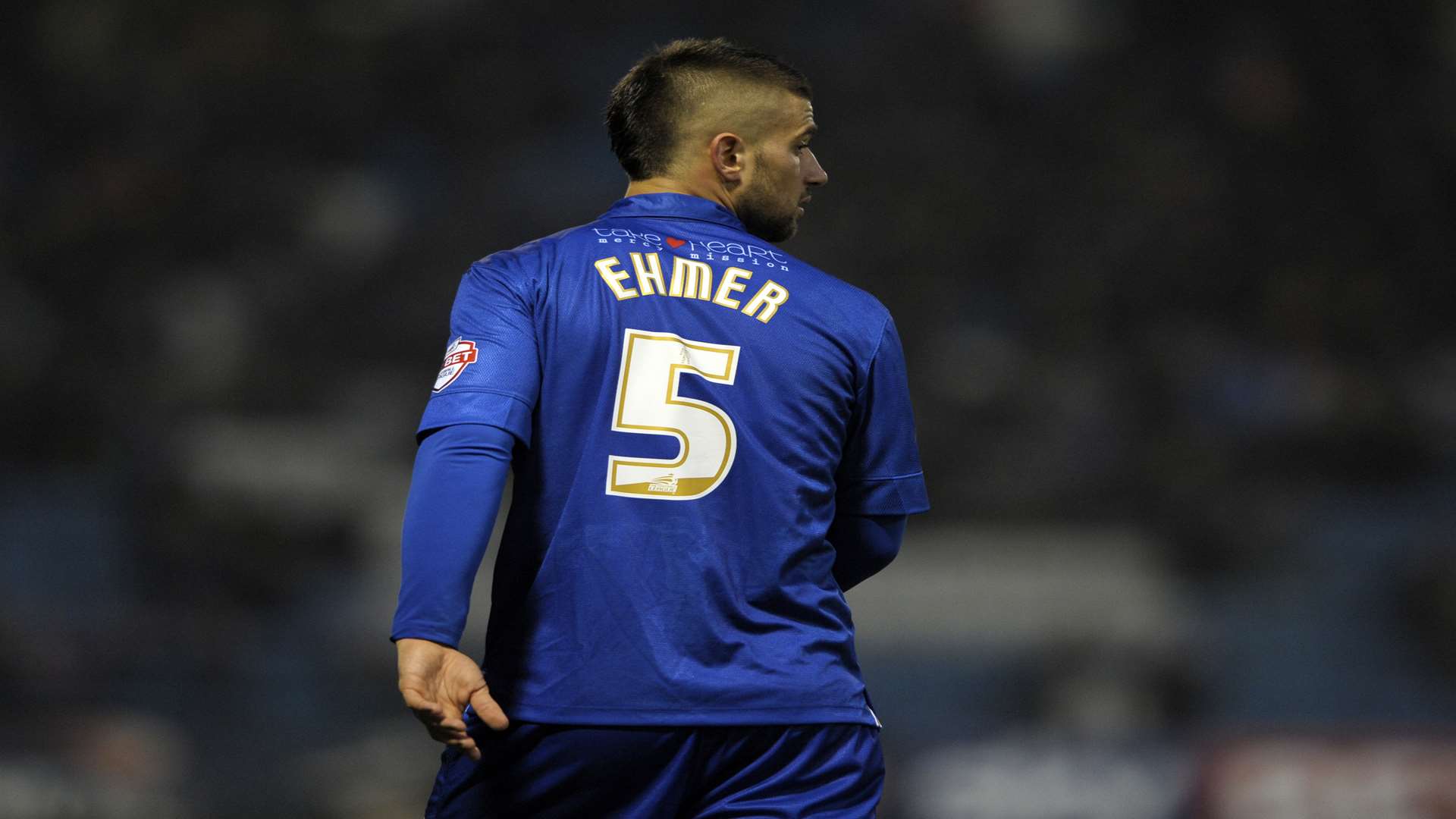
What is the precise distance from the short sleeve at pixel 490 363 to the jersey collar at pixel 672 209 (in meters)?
0.25

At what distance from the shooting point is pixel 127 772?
566cm

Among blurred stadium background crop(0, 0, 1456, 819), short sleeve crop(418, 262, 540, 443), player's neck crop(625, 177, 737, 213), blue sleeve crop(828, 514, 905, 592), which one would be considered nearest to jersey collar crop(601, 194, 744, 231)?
player's neck crop(625, 177, 737, 213)

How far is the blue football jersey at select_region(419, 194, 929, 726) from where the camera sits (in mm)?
1886

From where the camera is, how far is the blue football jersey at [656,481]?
1.89 m

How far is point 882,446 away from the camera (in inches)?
84.8

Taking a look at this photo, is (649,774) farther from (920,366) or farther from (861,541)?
(920,366)

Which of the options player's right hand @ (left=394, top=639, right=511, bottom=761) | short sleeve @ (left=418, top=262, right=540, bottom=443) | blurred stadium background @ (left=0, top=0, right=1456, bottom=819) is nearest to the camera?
player's right hand @ (left=394, top=639, right=511, bottom=761)

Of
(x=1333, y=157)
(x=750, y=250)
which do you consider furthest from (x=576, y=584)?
(x=1333, y=157)

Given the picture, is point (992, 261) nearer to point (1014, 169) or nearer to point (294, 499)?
point (1014, 169)

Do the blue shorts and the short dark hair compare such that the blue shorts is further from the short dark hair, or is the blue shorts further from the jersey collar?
the short dark hair

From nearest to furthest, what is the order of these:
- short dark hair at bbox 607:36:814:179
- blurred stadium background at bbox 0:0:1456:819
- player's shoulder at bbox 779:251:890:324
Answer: player's shoulder at bbox 779:251:890:324
short dark hair at bbox 607:36:814:179
blurred stadium background at bbox 0:0:1456:819

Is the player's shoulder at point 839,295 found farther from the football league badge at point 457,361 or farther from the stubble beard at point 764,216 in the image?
the football league badge at point 457,361

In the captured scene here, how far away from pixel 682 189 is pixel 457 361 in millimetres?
455

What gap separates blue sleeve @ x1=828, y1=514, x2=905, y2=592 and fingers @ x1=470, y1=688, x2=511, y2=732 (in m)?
0.59
